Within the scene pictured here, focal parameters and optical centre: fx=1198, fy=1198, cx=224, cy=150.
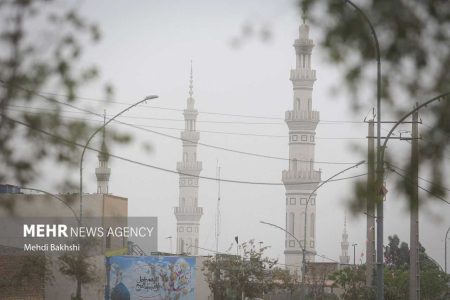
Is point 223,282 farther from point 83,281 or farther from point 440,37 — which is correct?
point 440,37

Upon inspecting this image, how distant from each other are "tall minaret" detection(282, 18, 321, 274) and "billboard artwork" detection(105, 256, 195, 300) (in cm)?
11263

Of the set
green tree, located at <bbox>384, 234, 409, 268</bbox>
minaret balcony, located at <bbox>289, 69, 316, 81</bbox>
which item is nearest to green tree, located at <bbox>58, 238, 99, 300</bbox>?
green tree, located at <bbox>384, 234, 409, 268</bbox>

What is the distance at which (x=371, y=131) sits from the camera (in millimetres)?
49531

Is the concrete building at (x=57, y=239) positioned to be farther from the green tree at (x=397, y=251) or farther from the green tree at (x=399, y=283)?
the green tree at (x=397, y=251)

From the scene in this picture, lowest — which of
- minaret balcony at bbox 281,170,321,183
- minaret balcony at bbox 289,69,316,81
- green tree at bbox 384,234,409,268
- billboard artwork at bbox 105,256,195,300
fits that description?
billboard artwork at bbox 105,256,195,300

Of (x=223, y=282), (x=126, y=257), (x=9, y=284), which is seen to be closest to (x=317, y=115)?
(x=223, y=282)

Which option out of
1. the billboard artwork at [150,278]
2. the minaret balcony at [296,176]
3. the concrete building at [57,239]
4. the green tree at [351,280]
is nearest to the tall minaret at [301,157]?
the minaret balcony at [296,176]

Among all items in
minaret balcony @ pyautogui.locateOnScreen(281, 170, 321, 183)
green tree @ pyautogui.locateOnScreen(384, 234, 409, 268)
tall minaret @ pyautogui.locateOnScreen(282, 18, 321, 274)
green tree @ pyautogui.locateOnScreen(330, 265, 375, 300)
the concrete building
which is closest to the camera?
the concrete building

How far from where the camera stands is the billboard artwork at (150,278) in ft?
218

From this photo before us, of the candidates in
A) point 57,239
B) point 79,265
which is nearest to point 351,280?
point 57,239

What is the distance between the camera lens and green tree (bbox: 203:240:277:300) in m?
76.3

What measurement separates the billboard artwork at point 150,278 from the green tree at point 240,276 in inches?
187

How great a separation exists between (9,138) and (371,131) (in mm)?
39057

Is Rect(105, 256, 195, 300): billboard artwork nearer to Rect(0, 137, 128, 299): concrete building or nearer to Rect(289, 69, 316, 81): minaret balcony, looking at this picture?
Rect(0, 137, 128, 299): concrete building
